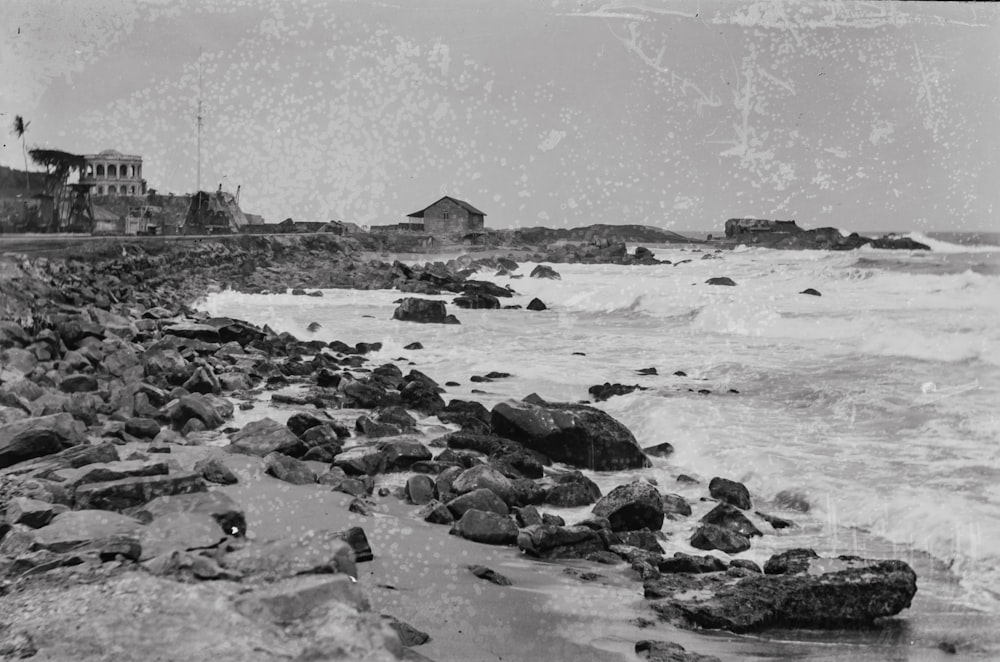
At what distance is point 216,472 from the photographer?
15.9 feet

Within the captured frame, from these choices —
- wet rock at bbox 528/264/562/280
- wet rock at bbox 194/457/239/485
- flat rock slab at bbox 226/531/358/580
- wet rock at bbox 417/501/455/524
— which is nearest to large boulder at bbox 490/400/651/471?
wet rock at bbox 417/501/455/524

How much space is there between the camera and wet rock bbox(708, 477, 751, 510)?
5.46 m

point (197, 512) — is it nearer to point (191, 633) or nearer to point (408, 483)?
point (191, 633)

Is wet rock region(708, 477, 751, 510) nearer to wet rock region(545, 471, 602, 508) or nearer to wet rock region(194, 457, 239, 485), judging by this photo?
wet rock region(545, 471, 602, 508)

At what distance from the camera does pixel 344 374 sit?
9195 mm

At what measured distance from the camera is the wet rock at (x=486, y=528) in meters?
4.37

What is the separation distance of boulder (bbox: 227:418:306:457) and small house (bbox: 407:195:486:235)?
14.4m

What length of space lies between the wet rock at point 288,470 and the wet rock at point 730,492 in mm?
2622

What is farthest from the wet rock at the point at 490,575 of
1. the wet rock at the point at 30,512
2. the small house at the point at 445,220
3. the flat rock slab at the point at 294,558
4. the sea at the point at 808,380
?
the small house at the point at 445,220

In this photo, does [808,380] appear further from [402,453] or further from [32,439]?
[32,439]

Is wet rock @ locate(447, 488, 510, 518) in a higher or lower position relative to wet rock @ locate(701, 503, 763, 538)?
higher

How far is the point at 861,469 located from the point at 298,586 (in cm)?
461

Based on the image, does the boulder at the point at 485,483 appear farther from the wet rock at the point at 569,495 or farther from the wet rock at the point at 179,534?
the wet rock at the point at 179,534

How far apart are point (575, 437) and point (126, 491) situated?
330 centimetres
